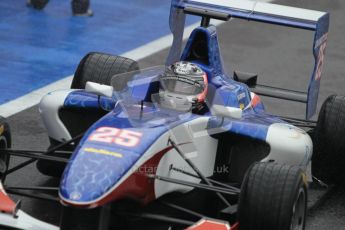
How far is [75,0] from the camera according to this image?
14.5m

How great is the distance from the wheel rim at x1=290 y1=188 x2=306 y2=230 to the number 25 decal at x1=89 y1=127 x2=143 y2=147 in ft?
3.74

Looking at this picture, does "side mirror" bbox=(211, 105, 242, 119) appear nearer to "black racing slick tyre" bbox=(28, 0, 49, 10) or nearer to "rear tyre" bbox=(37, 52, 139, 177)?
"rear tyre" bbox=(37, 52, 139, 177)

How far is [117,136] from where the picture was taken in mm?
6980

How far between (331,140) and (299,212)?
138 cm

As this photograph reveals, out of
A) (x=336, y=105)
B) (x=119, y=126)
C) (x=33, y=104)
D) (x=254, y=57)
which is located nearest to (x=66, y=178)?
(x=119, y=126)

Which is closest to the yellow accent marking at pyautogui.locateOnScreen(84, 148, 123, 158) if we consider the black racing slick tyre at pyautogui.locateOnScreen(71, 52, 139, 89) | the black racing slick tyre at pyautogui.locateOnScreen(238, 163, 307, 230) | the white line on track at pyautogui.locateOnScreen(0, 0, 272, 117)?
Answer: the black racing slick tyre at pyautogui.locateOnScreen(238, 163, 307, 230)

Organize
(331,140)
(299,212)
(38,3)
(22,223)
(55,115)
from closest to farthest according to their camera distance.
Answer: (22,223), (299,212), (55,115), (331,140), (38,3)

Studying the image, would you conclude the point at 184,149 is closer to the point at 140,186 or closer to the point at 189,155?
the point at 189,155

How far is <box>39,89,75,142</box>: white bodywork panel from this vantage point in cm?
804

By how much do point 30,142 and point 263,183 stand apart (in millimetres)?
3343

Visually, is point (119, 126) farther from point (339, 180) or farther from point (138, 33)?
point (138, 33)

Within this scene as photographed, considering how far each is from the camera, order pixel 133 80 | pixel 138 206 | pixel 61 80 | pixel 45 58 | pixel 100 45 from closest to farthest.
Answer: pixel 138 206 < pixel 133 80 < pixel 61 80 < pixel 45 58 < pixel 100 45

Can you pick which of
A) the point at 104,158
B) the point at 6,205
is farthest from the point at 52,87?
the point at 104,158

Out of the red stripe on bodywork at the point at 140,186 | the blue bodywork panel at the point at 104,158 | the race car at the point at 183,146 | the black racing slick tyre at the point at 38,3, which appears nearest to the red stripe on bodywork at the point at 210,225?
the race car at the point at 183,146
